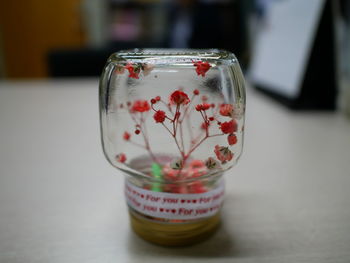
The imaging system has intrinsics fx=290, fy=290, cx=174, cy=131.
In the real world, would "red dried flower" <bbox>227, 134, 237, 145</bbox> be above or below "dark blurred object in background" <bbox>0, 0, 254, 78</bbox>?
below

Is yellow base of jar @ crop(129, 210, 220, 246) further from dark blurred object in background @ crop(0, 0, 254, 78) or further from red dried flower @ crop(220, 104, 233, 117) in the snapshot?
dark blurred object in background @ crop(0, 0, 254, 78)

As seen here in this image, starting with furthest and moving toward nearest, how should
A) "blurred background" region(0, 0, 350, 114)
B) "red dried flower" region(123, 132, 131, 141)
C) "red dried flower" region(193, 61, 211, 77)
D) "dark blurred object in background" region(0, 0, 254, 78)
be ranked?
"dark blurred object in background" region(0, 0, 254, 78), "blurred background" region(0, 0, 350, 114), "red dried flower" region(123, 132, 131, 141), "red dried flower" region(193, 61, 211, 77)

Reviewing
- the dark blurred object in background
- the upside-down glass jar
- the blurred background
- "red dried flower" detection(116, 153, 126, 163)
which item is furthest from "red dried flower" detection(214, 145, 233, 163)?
the dark blurred object in background

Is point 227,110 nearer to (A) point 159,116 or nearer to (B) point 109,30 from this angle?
(A) point 159,116

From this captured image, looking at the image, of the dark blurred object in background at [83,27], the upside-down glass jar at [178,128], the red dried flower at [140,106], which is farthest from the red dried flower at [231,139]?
the dark blurred object in background at [83,27]

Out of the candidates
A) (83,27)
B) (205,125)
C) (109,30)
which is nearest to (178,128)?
(205,125)

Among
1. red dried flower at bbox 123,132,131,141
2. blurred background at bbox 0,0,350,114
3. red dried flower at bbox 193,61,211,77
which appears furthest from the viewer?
blurred background at bbox 0,0,350,114
